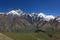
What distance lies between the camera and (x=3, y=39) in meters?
121

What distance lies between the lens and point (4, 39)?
392 ft

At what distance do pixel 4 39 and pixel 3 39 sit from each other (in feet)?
4.19
